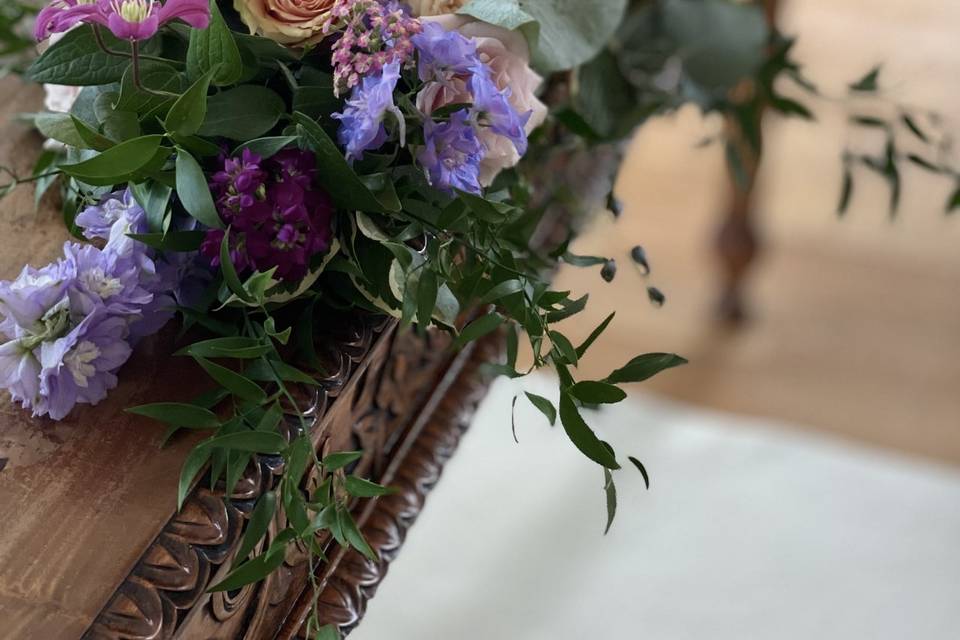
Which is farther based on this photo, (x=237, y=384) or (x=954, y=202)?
(x=954, y=202)

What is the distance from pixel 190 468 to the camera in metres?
0.42

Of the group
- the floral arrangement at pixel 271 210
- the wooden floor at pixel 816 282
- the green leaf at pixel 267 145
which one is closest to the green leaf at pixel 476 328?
the floral arrangement at pixel 271 210

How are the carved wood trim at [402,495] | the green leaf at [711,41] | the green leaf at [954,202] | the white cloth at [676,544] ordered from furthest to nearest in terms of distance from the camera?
the white cloth at [676,544], the green leaf at [711,41], the green leaf at [954,202], the carved wood trim at [402,495]

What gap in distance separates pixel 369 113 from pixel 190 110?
7 cm

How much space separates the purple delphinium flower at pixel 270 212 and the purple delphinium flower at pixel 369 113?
0.02 m

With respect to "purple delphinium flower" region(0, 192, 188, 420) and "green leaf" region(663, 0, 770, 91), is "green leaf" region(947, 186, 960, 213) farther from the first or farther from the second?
"purple delphinium flower" region(0, 192, 188, 420)

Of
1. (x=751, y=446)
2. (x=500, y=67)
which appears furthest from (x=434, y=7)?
(x=751, y=446)

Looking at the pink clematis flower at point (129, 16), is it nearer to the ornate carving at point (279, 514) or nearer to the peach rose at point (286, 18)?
the peach rose at point (286, 18)

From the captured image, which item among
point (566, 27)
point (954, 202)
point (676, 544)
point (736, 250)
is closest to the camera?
point (566, 27)

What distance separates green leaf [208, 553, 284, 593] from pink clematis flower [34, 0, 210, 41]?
19cm

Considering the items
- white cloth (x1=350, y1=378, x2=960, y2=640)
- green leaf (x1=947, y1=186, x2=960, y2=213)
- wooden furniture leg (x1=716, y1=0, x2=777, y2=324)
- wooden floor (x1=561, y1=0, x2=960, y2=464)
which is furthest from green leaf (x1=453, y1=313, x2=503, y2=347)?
wooden furniture leg (x1=716, y1=0, x2=777, y2=324)

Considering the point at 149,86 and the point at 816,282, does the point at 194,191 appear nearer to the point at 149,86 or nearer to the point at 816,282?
the point at 149,86

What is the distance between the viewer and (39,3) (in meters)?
0.70

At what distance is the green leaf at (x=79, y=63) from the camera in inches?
18.1
